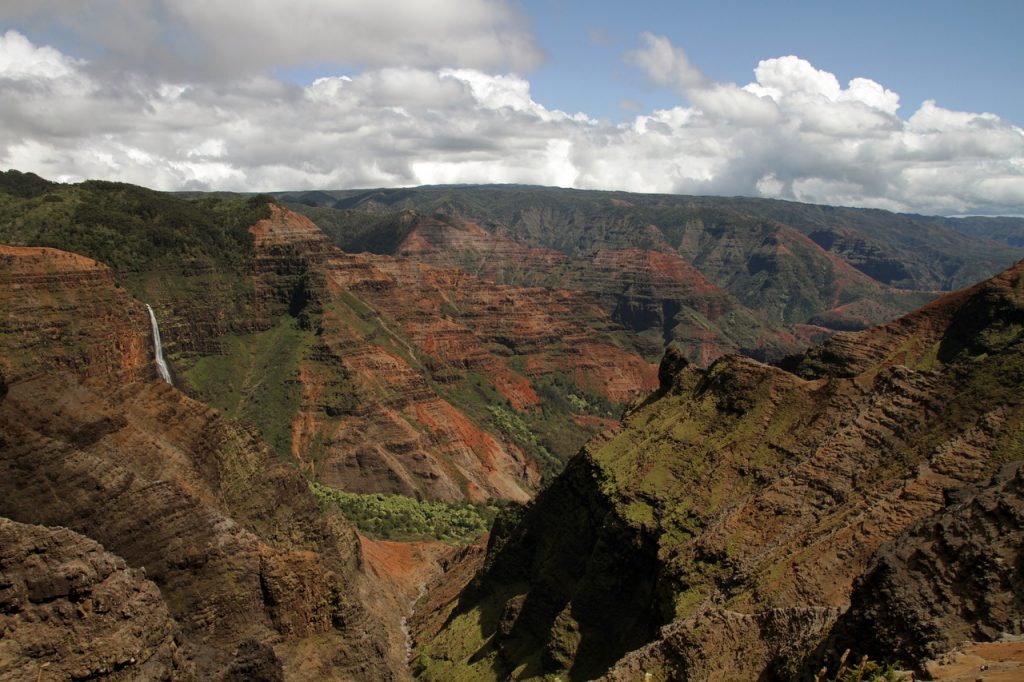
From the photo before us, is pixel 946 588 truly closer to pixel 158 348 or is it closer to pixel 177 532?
pixel 177 532

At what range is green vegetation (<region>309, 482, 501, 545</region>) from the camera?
10100cm

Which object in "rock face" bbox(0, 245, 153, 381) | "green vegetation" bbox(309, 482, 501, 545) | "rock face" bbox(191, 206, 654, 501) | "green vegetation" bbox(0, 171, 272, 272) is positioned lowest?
"green vegetation" bbox(309, 482, 501, 545)

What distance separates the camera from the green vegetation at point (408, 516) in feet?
331

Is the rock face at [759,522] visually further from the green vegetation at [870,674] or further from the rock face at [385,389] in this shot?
the rock face at [385,389]

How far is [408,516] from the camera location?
109 m

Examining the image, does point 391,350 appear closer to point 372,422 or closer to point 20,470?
point 372,422

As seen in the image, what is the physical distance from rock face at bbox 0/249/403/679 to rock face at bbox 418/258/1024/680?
12117 millimetres

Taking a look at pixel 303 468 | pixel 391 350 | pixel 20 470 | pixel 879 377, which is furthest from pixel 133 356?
pixel 879 377

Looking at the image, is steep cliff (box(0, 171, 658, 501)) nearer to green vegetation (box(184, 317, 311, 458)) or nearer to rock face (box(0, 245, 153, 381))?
green vegetation (box(184, 317, 311, 458))

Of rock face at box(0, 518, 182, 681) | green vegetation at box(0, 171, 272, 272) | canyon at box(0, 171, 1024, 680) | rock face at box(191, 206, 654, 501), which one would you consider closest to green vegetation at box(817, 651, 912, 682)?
canyon at box(0, 171, 1024, 680)

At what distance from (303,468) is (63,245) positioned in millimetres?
50556

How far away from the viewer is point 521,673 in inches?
1908

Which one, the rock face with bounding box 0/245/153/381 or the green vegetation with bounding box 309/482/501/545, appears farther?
the green vegetation with bounding box 309/482/501/545

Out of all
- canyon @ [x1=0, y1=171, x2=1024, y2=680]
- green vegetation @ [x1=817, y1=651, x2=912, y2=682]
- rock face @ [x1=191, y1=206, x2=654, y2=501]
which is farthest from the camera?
rock face @ [x1=191, y1=206, x2=654, y2=501]
